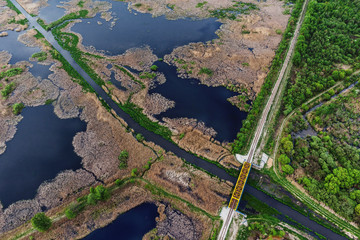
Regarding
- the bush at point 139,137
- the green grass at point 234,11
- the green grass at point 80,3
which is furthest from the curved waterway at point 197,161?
the green grass at point 234,11

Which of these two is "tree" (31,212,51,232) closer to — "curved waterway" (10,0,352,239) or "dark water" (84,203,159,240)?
"dark water" (84,203,159,240)

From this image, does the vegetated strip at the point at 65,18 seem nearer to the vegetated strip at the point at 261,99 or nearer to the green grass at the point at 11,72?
the green grass at the point at 11,72

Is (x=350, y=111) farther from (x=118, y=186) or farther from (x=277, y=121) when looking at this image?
(x=118, y=186)

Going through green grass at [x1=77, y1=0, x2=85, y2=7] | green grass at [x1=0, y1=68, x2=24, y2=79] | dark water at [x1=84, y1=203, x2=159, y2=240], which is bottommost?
dark water at [x1=84, y1=203, x2=159, y2=240]


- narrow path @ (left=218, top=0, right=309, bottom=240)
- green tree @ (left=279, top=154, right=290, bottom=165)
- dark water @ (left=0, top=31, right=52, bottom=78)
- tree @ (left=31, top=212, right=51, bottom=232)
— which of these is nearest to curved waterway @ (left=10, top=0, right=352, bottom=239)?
narrow path @ (left=218, top=0, right=309, bottom=240)

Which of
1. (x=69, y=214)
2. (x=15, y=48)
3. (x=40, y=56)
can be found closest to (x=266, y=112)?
(x=69, y=214)

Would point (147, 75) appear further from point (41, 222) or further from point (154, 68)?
point (41, 222)
